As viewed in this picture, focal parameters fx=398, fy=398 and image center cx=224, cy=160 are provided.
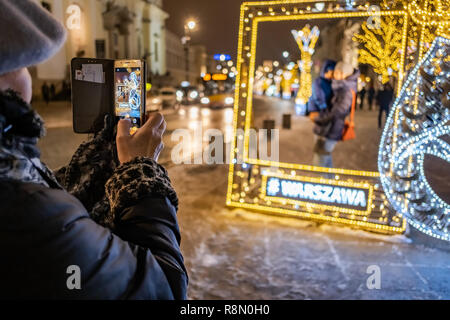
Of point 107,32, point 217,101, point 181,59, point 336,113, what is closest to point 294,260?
point 336,113

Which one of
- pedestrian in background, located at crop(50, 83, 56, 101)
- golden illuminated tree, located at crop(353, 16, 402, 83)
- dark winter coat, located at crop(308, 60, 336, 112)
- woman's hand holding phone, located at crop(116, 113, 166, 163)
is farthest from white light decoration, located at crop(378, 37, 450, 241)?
pedestrian in background, located at crop(50, 83, 56, 101)

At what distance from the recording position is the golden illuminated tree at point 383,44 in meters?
4.58

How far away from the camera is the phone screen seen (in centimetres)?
170

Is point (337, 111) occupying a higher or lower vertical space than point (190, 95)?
lower

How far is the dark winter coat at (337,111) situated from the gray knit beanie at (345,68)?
48 mm

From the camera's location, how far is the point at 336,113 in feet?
18.3

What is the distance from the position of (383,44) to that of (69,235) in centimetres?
457

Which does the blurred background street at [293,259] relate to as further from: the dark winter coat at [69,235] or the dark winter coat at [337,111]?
the dark winter coat at [69,235]

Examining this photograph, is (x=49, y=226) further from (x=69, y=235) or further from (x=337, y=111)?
(x=337, y=111)

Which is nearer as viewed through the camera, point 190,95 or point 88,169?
point 88,169

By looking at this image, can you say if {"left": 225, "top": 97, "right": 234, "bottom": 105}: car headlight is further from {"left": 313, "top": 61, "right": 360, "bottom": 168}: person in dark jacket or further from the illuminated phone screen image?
the illuminated phone screen image

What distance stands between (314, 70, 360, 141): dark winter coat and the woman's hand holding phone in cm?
439

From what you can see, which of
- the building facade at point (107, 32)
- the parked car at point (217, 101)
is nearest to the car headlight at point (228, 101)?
the parked car at point (217, 101)
